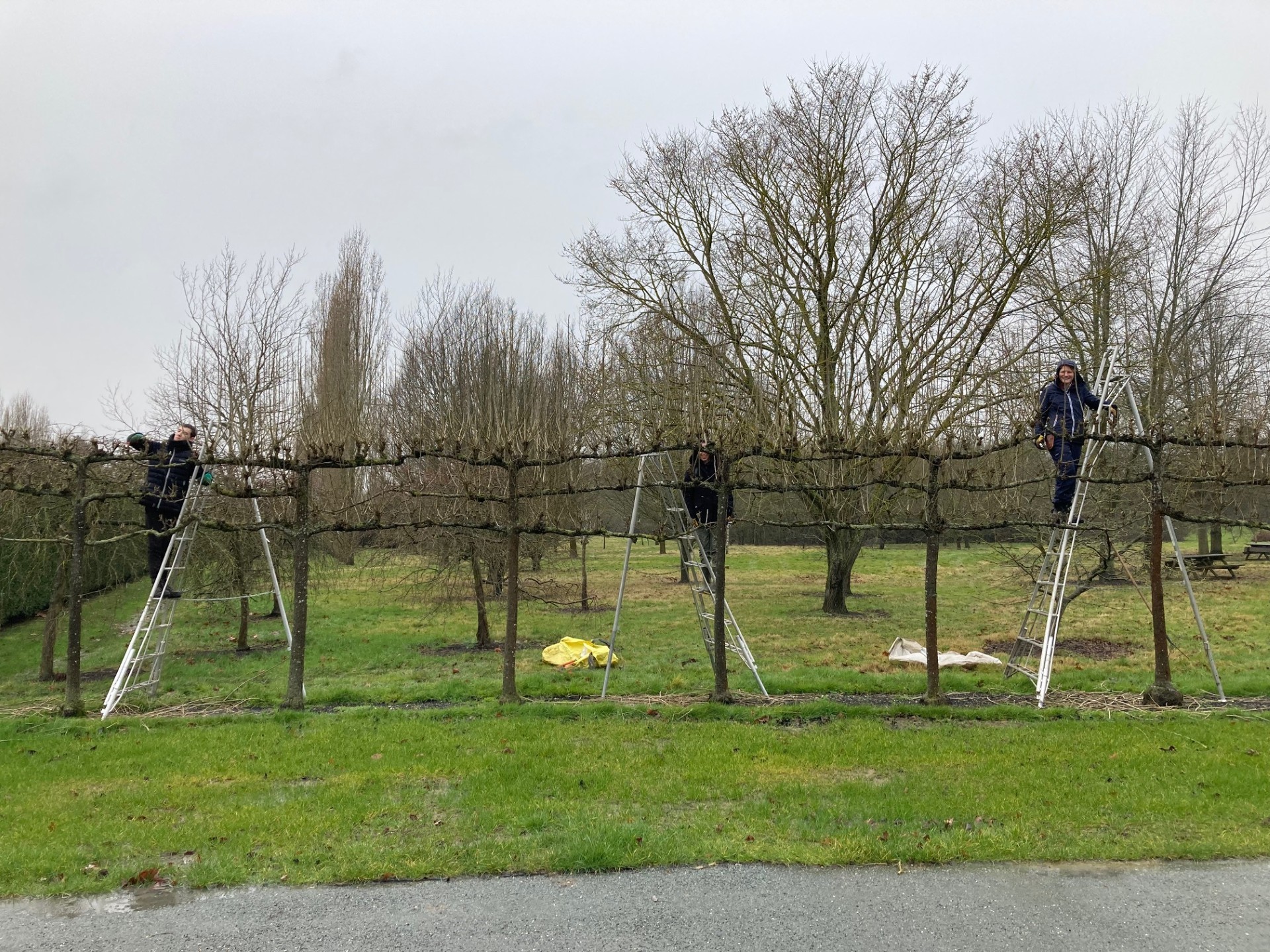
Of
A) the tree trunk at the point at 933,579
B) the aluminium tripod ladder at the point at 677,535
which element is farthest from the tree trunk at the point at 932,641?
the aluminium tripod ladder at the point at 677,535

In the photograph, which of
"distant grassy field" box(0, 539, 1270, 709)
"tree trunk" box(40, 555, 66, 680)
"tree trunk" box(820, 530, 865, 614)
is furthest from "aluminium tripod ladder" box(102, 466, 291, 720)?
"tree trunk" box(820, 530, 865, 614)

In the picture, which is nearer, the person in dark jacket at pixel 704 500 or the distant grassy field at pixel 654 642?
the person in dark jacket at pixel 704 500

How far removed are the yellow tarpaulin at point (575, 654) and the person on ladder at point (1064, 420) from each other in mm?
6043

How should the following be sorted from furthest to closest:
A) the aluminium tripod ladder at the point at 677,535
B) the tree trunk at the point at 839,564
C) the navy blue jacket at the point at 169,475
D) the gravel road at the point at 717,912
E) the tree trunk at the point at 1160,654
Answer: the tree trunk at the point at 839,564
the navy blue jacket at the point at 169,475
the aluminium tripod ladder at the point at 677,535
the tree trunk at the point at 1160,654
the gravel road at the point at 717,912

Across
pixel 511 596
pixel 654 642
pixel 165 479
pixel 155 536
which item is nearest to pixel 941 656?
pixel 654 642

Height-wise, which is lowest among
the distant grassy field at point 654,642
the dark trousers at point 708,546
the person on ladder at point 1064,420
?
the distant grassy field at point 654,642

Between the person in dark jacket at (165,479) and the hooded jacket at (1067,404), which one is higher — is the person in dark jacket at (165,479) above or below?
below

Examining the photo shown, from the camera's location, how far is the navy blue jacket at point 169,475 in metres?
9.98

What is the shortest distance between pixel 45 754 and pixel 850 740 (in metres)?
6.72

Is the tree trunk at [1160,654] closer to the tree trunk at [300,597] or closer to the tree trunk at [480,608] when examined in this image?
the tree trunk at [300,597]

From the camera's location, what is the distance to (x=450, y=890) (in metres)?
4.52

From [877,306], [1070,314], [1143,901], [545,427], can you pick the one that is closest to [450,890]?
[1143,901]

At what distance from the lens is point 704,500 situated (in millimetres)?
10086

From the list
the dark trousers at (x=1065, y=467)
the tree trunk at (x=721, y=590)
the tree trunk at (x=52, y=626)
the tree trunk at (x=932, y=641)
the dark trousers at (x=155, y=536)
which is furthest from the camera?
the tree trunk at (x=52, y=626)
